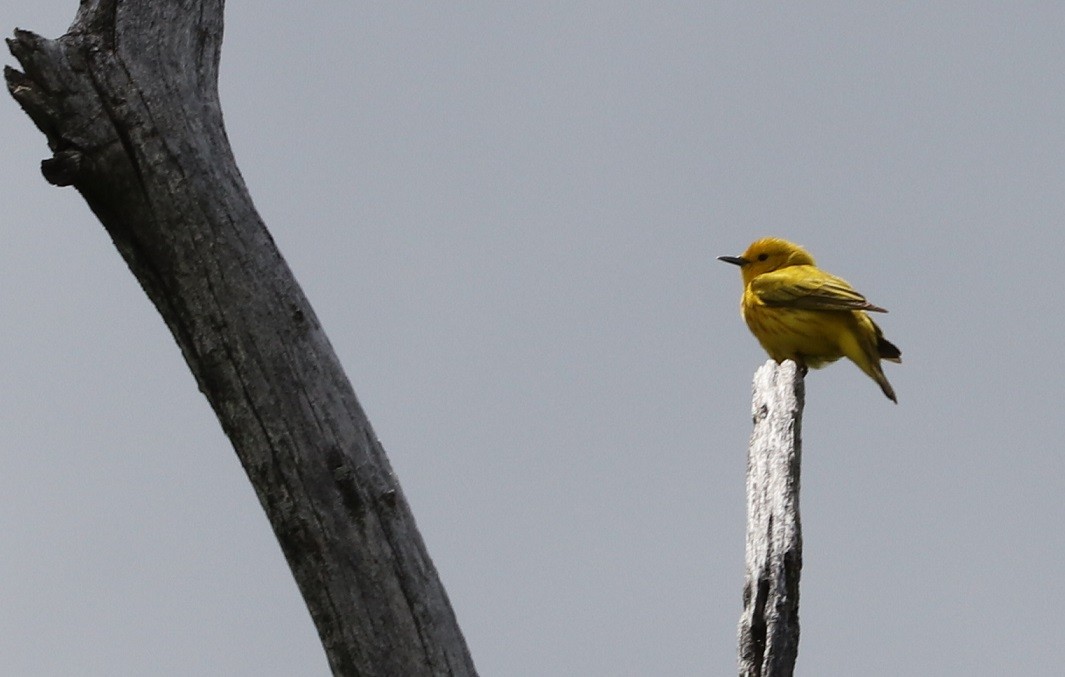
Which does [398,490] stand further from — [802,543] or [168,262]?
[802,543]

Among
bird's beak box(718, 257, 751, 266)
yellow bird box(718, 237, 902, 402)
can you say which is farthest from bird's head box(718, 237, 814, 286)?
yellow bird box(718, 237, 902, 402)

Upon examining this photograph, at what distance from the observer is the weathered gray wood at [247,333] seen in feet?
12.7

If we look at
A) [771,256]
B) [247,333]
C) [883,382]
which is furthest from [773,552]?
[771,256]

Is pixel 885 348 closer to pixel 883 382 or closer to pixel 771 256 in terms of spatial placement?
pixel 883 382

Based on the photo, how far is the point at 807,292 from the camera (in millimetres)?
8562

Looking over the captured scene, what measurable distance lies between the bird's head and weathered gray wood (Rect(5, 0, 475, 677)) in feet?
20.2

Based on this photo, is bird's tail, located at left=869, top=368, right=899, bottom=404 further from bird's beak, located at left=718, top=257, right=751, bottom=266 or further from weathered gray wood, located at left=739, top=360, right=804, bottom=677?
weathered gray wood, located at left=739, top=360, right=804, bottom=677

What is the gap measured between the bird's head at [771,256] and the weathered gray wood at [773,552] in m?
4.32

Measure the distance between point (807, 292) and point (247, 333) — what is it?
531 centimetres

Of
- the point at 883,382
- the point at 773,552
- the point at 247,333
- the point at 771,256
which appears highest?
the point at 771,256

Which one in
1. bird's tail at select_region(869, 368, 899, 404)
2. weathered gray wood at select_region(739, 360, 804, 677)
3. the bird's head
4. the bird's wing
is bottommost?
weathered gray wood at select_region(739, 360, 804, 677)

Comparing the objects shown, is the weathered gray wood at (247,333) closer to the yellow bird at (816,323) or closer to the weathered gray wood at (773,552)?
the weathered gray wood at (773,552)

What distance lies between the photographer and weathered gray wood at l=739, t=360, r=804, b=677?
15.4ft

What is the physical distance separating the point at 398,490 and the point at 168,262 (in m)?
0.98
